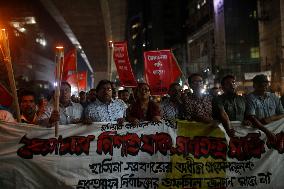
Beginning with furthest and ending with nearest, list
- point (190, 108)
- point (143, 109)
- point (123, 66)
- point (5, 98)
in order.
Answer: point (123, 66)
point (5, 98)
point (190, 108)
point (143, 109)

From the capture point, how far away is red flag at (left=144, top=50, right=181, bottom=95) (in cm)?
857

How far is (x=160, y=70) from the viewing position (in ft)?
28.6

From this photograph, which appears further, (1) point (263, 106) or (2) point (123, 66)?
(2) point (123, 66)

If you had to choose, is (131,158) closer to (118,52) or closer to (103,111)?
(103,111)

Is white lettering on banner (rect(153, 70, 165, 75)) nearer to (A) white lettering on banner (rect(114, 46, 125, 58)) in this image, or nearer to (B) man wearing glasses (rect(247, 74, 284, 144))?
(A) white lettering on banner (rect(114, 46, 125, 58))

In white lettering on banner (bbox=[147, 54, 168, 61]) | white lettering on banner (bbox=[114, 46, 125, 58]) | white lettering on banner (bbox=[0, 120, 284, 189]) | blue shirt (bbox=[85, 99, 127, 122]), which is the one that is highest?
white lettering on banner (bbox=[114, 46, 125, 58])

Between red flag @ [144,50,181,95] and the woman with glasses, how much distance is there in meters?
2.44

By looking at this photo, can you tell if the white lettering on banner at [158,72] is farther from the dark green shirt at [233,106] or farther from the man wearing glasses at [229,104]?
the dark green shirt at [233,106]

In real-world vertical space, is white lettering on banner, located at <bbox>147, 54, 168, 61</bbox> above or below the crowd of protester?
above

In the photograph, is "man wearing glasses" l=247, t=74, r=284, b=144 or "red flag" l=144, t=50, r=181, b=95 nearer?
"man wearing glasses" l=247, t=74, r=284, b=144

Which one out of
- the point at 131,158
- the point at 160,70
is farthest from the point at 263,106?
the point at 160,70

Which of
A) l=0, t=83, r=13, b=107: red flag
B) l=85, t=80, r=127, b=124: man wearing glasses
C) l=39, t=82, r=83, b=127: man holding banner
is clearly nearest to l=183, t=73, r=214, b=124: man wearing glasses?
l=85, t=80, r=127, b=124: man wearing glasses

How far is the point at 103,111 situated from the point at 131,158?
98cm

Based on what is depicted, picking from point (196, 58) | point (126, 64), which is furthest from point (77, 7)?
point (196, 58)
